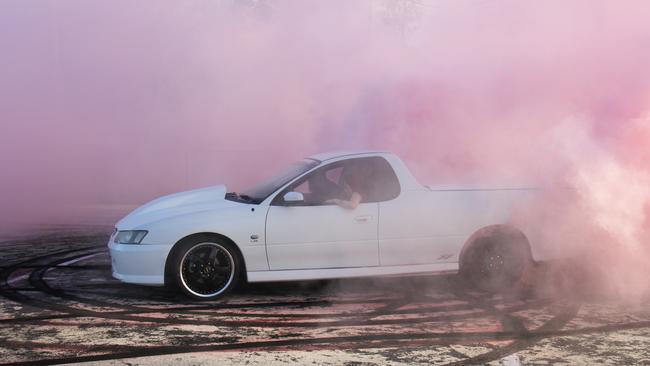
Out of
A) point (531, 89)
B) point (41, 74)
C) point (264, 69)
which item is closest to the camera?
point (531, 89)

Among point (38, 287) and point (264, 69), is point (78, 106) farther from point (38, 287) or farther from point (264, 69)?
point (38, 287)

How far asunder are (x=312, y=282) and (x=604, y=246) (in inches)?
109

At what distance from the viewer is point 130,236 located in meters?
6.30

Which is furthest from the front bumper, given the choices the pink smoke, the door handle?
the pink smoke

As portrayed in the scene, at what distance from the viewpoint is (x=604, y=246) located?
6605mm

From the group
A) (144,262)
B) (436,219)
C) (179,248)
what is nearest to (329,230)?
(436,219)

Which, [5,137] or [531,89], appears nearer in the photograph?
[531,89]

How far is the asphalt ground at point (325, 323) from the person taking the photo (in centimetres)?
455

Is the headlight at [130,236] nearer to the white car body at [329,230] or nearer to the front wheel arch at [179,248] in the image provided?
the white car body at [329,230]

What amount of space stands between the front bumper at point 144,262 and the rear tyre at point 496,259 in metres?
2.76

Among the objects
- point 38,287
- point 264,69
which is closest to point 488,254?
point 38,287

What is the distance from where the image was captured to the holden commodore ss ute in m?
6.22

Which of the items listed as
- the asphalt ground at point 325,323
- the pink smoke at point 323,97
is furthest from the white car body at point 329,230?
the pink smoke at point 323,97

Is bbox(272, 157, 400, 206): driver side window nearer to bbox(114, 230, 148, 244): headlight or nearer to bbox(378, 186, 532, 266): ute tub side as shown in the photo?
bbox(378, 186, 532, 266): ute tub side
